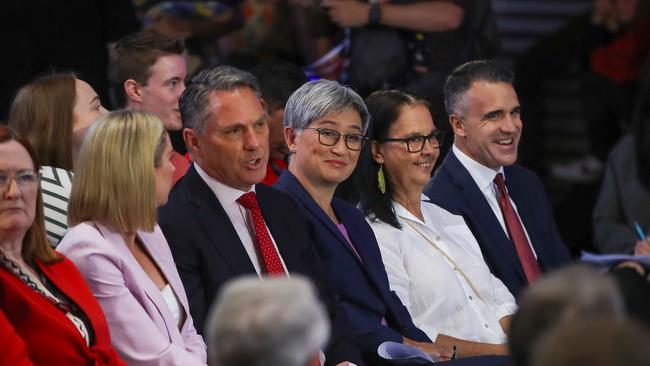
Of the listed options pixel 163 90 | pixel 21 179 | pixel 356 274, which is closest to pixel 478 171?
pixel 356 274

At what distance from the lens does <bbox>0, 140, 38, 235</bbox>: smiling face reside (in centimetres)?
366

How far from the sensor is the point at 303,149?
474 cm

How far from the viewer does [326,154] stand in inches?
185

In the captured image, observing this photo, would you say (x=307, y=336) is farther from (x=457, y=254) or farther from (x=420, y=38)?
(x=420, y=38)

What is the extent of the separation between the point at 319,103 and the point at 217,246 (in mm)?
731

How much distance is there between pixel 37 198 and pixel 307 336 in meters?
1.68

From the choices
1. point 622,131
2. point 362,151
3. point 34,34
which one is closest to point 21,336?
point 362,151

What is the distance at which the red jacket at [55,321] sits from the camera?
3617mm

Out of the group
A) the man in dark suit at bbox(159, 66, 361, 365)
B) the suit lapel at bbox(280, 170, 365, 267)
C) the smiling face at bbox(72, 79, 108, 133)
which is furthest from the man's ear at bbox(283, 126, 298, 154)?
the smiling face at bbox(72, 79, 108, 133)

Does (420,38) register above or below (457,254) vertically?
above

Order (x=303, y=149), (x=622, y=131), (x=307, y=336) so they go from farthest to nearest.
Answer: (x=622, y=131) → (x=303, y=149) → (x=307, y=336)

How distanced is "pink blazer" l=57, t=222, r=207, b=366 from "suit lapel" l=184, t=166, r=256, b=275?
0.34m

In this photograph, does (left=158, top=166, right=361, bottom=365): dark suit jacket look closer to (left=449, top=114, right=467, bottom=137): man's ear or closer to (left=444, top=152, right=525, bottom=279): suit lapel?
(left=444, top=152, right=525, bottom=279): suit lapel

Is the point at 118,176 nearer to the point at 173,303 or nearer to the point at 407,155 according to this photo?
the point at 173,303
